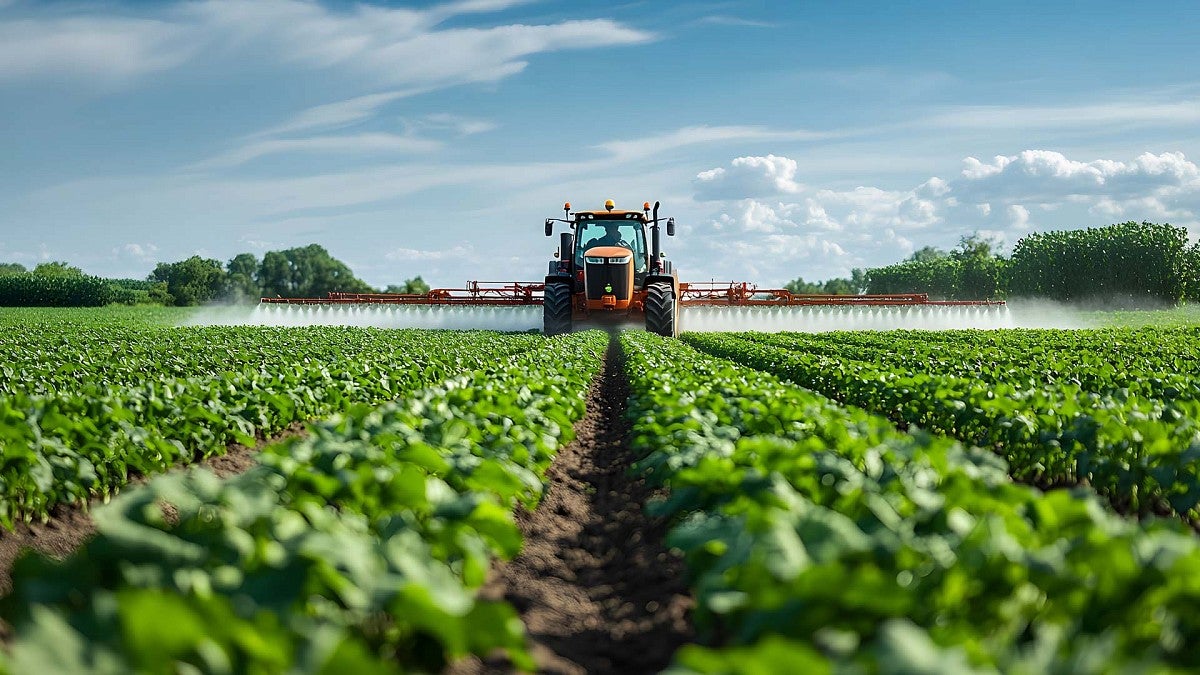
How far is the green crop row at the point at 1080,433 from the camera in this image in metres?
5.93

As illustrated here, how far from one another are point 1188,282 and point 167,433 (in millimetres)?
92048

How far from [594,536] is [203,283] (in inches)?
4041

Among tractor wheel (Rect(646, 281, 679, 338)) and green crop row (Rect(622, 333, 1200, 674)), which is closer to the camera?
green crop row (Rect(622, 333, 1200, 674))

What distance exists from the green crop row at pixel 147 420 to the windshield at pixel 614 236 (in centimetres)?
1119

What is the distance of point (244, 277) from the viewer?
359ft

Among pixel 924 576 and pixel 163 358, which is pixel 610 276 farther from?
pixel 924 576

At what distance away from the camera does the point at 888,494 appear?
390 cm

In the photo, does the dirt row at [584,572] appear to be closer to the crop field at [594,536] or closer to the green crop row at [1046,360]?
the crop field at [594,536]

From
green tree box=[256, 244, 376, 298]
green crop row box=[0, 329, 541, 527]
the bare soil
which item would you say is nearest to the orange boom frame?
green crop row box=[0, 329, 541, 527]

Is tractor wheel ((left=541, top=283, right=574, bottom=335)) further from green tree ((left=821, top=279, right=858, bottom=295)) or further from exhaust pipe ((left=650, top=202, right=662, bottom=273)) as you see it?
green tree ((left=821, top=279, right=858, bottom=295))

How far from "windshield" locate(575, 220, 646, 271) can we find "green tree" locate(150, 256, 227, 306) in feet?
260

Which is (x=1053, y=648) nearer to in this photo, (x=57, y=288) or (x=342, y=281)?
(x=57, y=288)

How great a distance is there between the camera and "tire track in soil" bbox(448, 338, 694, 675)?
3.97 meters

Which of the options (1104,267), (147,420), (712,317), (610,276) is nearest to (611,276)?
(610,276)
